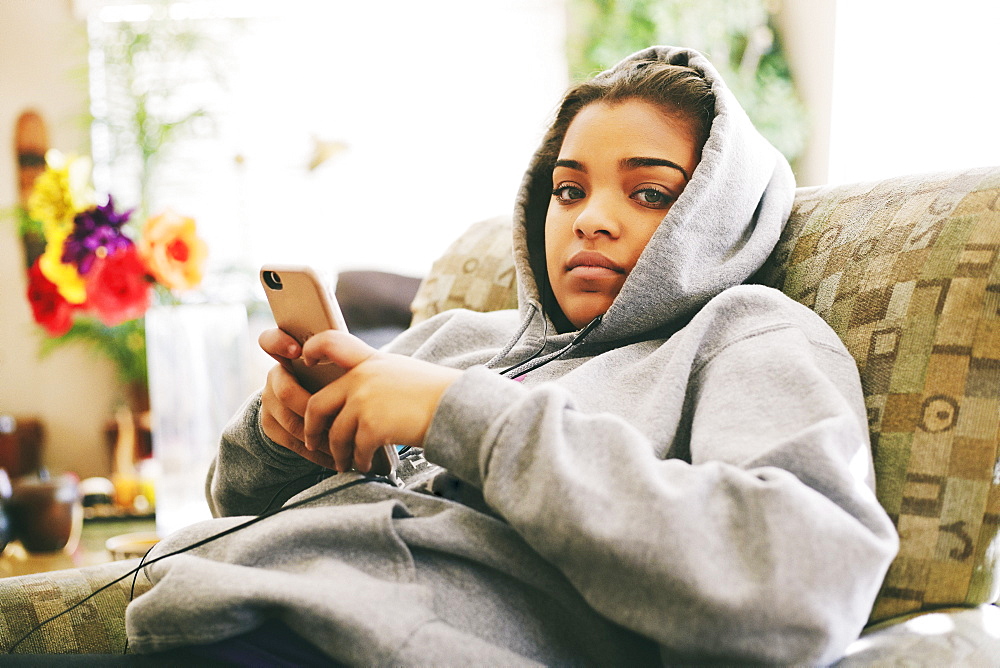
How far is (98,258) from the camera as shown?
153 cm

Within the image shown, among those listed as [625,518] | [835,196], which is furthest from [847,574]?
[835,196]

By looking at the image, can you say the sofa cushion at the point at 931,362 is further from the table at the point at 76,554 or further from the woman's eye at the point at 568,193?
the table at the point at 76,554

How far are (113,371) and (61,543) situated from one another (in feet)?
5.90

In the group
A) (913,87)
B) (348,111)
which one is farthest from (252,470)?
(348,111)

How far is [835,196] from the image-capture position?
0.92 m

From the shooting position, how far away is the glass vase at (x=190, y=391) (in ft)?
4.75

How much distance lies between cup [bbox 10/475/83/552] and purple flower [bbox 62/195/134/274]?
498 mm

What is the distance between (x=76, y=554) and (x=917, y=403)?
5.59 ft

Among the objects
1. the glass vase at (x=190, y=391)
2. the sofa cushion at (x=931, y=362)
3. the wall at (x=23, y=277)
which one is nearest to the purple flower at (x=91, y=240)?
the glass vase at (x=190, y=391)

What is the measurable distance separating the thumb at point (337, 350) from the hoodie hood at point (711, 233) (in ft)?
1.04

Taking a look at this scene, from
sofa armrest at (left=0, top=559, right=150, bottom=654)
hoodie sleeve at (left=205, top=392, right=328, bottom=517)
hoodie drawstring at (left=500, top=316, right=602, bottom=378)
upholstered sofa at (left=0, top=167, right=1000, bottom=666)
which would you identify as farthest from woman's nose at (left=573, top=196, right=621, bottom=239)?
sofa armrest at (left=0, top=559, right=150, bottom=654)

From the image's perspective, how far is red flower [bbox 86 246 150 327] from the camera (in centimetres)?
151

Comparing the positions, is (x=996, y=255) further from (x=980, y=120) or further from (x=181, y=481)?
(x=980, y=120)

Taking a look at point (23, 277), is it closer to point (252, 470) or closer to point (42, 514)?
point (42, 514)
